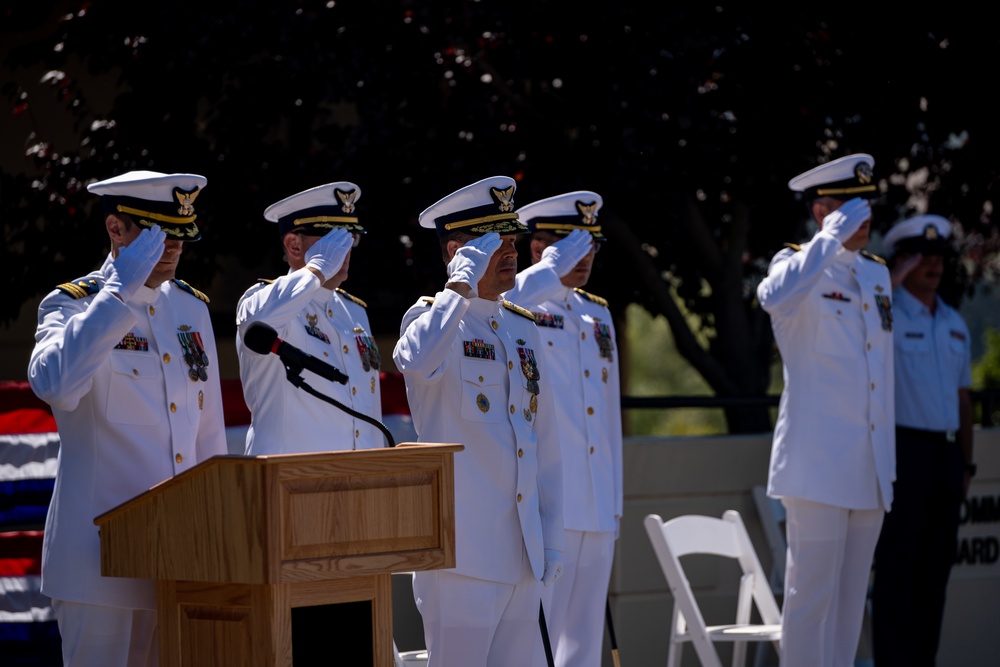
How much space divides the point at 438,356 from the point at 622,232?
163 inches

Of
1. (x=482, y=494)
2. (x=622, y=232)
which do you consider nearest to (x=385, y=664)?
(x=482, y=494)

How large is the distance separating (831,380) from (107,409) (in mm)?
3388

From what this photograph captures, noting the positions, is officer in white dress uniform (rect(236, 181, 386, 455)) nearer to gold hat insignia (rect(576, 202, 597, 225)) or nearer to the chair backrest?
gold hat insignia (rect(576, 202, 597, 225))

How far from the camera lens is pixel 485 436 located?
4.73 m

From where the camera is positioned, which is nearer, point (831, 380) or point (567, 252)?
point (567, 252)

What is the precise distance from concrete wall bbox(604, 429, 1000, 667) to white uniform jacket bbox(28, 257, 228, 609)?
3.49 metres

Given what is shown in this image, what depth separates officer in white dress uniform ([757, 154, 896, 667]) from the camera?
6.40m

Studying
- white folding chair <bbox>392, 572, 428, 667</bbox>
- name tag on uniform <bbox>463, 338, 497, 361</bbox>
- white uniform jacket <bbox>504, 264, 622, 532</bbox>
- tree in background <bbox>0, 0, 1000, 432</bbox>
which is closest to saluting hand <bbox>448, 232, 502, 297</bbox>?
name tag on uniform <bbox>463, 338, 497, 361</bbox>

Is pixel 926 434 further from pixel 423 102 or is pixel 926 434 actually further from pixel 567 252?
pixel 423 102

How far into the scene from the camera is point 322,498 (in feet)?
12.0

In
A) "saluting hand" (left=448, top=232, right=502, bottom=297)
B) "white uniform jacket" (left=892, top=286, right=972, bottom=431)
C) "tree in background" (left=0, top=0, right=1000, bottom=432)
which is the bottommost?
"white uniform jacket" (left=892, top=286, right=972, bottom=431)

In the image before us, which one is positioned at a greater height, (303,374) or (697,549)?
A: (303,374)

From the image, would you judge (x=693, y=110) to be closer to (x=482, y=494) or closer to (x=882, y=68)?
(x=882, y=68)

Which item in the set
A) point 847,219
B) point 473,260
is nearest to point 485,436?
Result: point 473,260
